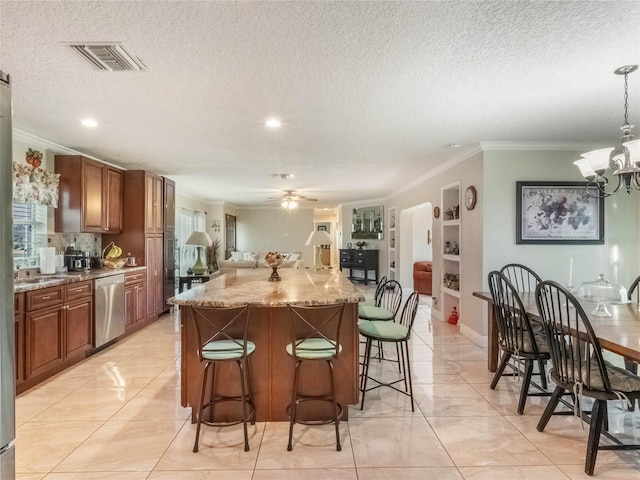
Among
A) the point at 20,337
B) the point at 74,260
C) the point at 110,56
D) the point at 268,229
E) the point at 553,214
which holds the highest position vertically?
the point at 110,56

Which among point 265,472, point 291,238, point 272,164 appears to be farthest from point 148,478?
point 291,238

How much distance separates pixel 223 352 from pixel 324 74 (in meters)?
1.96

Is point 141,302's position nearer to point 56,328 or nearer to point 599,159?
point 56,328

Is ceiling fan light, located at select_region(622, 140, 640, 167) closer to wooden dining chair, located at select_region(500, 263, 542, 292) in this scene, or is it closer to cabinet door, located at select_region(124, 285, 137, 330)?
wooden dining chair, located at select_region(500, 263, 542, 292)

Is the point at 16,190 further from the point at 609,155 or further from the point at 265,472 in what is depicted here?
the point at 609,155

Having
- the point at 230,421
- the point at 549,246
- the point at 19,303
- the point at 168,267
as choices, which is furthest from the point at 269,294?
the point at 168,267

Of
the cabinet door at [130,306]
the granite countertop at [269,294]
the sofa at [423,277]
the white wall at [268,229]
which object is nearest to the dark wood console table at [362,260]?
the sofa at [423,277]

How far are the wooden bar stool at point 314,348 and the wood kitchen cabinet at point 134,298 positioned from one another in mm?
3243

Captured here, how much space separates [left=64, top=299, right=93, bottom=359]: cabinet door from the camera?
370cm

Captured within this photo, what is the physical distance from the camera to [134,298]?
5.07 meters

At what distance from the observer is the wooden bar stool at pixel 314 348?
232 cm

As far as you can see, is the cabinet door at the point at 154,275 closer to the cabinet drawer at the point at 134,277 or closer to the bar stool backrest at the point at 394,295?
the cabinet drawer at the point at 134,277

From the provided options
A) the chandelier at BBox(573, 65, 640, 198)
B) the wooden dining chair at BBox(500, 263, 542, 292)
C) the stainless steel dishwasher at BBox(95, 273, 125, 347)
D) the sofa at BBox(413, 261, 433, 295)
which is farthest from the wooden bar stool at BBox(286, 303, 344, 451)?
the sofa at BBox(413, 261, 433, 295)

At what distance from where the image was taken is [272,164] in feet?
18.0
